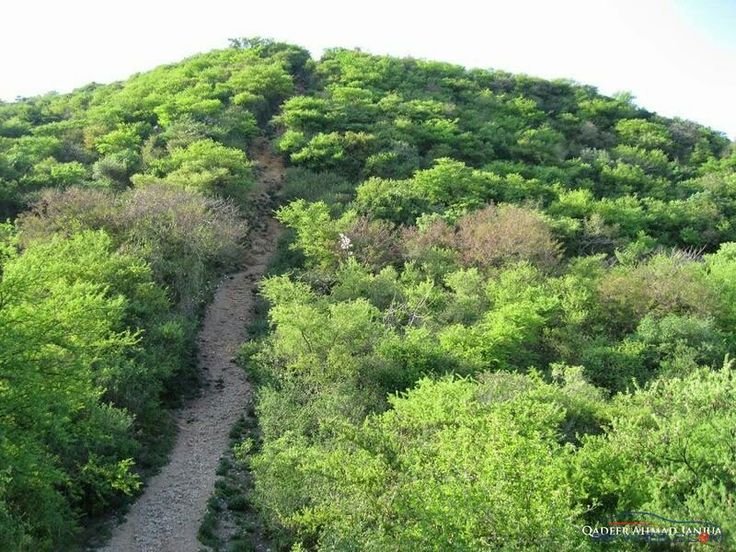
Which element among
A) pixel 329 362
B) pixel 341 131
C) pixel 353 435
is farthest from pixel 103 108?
pixel 353 435

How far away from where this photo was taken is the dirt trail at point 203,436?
14.4 metres

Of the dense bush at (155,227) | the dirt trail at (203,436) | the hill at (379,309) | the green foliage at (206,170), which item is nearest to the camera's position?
the hill at (379,309)

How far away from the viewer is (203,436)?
1916cm

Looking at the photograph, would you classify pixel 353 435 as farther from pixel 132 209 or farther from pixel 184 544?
pixel 132 209

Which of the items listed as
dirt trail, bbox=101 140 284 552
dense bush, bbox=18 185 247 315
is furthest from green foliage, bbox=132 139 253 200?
dense bush, bbox=18 185 247 315

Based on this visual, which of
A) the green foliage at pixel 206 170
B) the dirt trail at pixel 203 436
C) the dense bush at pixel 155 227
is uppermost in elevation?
the green foliage at pixel 206 170

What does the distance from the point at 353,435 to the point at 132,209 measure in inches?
678

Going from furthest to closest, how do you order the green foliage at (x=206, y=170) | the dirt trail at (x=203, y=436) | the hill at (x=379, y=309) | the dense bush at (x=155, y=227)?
the green foliage at (x=206, y=170) → the dense bush at (x=155, y=227) → the dirt trail at (x=203, y=436) → the hill at (x=379, y=309)

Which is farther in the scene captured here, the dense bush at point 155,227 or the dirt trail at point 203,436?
the dense bush at point 155,227

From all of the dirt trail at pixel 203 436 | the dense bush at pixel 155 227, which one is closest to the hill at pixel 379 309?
the dense bush at pixel 155 227

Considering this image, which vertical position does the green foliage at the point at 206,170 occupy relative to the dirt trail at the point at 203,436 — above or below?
above

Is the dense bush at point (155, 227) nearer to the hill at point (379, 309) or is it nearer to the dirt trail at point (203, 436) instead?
the hill at point (379, 309)

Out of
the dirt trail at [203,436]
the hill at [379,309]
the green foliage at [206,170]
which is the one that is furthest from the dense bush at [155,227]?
the green foliage at [206,170]

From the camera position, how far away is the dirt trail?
1441 centimetres
